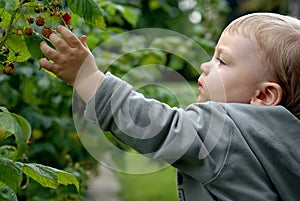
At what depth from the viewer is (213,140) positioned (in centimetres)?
177

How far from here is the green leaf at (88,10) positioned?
1.83 m

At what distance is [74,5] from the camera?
1.83m

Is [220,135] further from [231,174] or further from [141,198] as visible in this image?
[141,198]

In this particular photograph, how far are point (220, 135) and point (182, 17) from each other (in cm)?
320

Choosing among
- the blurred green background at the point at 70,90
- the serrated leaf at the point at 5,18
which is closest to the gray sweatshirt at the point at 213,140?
the serrated leaf at the point at 5,18

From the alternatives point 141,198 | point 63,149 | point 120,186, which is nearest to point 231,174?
point 63,149

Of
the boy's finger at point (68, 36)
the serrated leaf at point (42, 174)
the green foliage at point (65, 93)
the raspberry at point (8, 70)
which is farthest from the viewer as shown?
the green foliage at point (65, 93)

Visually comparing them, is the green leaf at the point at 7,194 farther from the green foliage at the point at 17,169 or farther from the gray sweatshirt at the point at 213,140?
the gray sweatshirt at the point at 213,140

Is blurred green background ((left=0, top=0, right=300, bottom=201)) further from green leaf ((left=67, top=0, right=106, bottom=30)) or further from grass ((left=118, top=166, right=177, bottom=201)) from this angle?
grass ((left=118, top=166, right=177, bottom=201))

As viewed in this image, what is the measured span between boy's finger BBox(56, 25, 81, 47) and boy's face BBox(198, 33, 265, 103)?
430 millimetres

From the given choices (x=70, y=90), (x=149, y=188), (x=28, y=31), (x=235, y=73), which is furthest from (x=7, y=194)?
(x=149, y=188)

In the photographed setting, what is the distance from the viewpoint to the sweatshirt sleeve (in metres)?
1.73

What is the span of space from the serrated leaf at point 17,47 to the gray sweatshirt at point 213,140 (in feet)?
0.99

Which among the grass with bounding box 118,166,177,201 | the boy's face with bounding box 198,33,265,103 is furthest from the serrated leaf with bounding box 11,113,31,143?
the grass with bounding box 118,166,177,201
